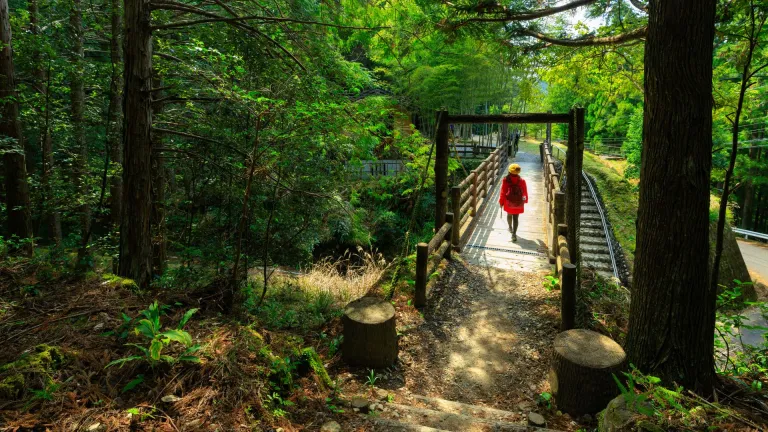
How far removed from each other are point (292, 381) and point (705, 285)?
3.39m

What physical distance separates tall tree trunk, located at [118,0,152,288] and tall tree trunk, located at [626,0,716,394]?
4490mm

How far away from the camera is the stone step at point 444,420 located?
10.2 feet

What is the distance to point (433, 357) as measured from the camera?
4.68 m

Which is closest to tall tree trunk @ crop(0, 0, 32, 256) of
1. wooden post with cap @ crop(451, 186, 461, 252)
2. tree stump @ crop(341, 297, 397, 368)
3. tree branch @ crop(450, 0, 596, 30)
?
tree stump @ crop(341, 297, 397, 368)

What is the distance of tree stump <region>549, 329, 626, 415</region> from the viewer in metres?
3.33

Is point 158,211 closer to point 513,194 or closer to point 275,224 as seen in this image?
point 275,224

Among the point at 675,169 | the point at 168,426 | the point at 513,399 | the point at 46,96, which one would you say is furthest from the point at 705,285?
the point at 46,96

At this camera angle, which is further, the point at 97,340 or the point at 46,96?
the point at 46,96

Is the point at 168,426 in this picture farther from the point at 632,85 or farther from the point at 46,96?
the point at 632,85

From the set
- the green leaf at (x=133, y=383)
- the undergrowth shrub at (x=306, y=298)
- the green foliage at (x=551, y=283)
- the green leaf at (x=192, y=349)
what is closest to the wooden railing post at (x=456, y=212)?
the undergrowth shrub at (x=306, y=298)

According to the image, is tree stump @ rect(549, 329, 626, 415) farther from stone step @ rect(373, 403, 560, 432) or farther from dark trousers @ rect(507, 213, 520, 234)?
dark trousers @ rect(507, 213, 520, 234)

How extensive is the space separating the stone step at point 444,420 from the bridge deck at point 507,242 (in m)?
4.48

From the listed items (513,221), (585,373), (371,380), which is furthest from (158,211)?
(513,221)

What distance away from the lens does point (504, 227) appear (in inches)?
402
